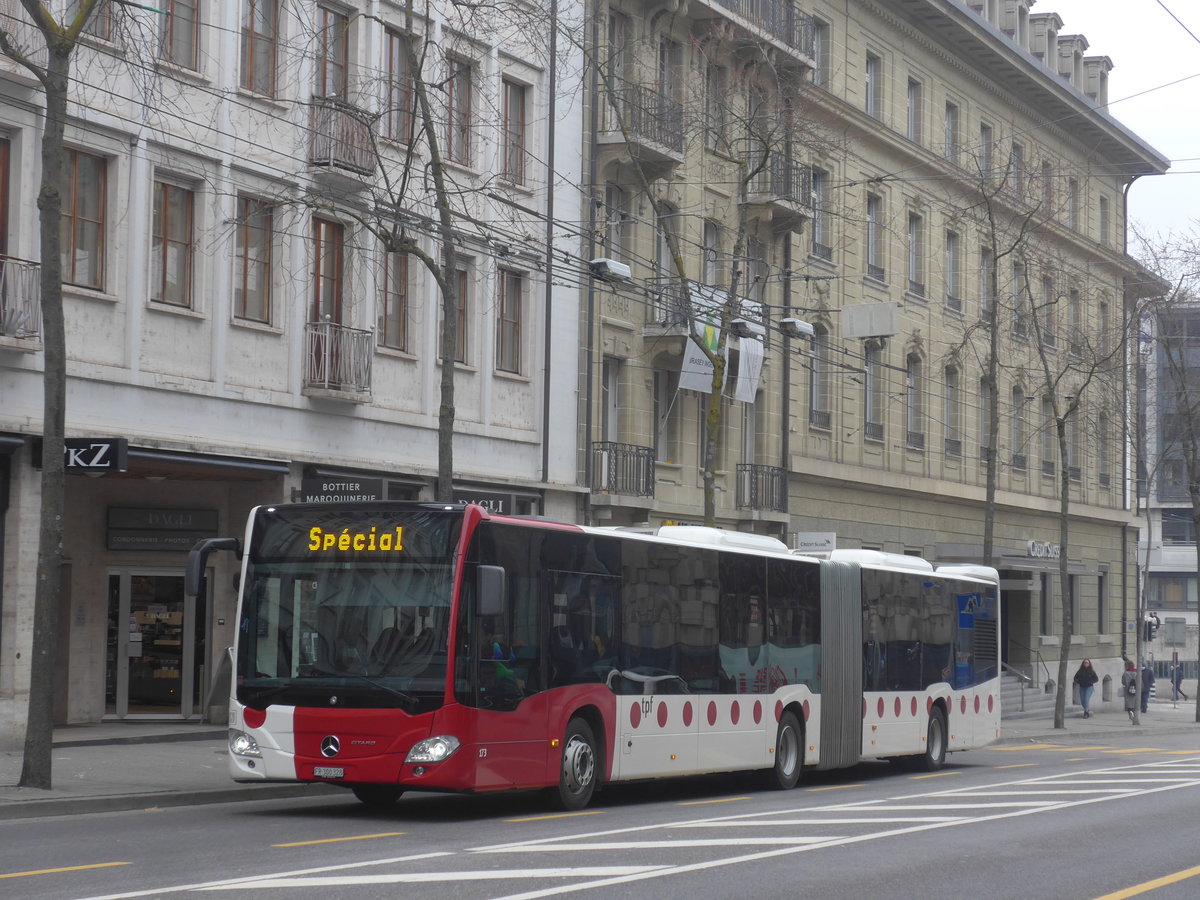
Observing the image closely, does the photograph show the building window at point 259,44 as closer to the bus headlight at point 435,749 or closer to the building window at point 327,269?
the building window at point 327,269

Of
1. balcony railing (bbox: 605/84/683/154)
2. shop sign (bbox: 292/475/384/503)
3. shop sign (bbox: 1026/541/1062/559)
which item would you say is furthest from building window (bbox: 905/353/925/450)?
shop sign (bbox: 292/475/384/503)

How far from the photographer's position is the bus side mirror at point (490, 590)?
1557 centimetres

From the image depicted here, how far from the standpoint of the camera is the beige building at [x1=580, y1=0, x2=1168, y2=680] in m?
33.7

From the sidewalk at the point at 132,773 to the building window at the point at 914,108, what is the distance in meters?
27.3

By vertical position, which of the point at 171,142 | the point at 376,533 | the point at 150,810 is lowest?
the point at 150,810

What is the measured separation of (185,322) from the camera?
24578 millimetres

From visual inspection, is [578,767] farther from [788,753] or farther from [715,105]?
[715,105]

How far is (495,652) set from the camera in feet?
53.1

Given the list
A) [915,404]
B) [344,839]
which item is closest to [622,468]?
[915,404]

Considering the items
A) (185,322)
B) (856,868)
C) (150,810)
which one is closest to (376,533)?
(150,810)

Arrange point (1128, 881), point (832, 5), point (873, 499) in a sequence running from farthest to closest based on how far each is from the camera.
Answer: point (873, 499)
point (832, 5)
point (1128, 881)

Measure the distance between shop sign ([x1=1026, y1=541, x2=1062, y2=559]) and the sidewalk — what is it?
103 ft

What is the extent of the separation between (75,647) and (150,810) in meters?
9.04

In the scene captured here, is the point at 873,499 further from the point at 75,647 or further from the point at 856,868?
the point at 856,868
